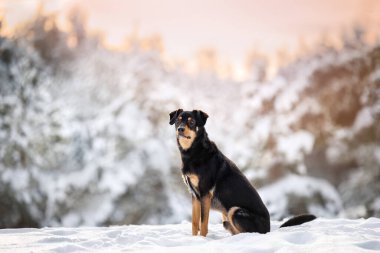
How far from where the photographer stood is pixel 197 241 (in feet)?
12.6

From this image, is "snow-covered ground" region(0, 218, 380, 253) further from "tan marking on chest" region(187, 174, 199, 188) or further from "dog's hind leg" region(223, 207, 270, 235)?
"tan marking on chest" region(187, 174, 199, 188)

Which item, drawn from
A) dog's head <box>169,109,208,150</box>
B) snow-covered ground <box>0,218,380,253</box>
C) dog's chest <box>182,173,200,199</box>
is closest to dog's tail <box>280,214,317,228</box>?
snow-covered ground <box>0,218,380,253</box>

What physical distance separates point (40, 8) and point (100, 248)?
12.8m

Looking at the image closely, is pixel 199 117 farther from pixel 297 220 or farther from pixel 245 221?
pixel 297 220

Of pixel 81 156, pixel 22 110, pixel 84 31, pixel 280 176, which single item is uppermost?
pixel 84 31

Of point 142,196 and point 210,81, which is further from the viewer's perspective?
point 210,81

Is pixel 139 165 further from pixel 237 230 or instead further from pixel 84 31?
pixel 237 230

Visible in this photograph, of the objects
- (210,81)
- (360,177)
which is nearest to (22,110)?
(210,81)

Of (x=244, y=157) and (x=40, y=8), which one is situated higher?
(x=40, y=8)

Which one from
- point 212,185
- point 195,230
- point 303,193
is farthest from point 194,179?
point 303,193

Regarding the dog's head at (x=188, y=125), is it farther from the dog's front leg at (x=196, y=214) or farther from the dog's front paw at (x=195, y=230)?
the dog's front paw at (x=195, y=230)

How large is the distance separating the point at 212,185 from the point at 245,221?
550 mm

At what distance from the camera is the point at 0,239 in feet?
13.2

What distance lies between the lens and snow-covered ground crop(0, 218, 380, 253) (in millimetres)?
3104
